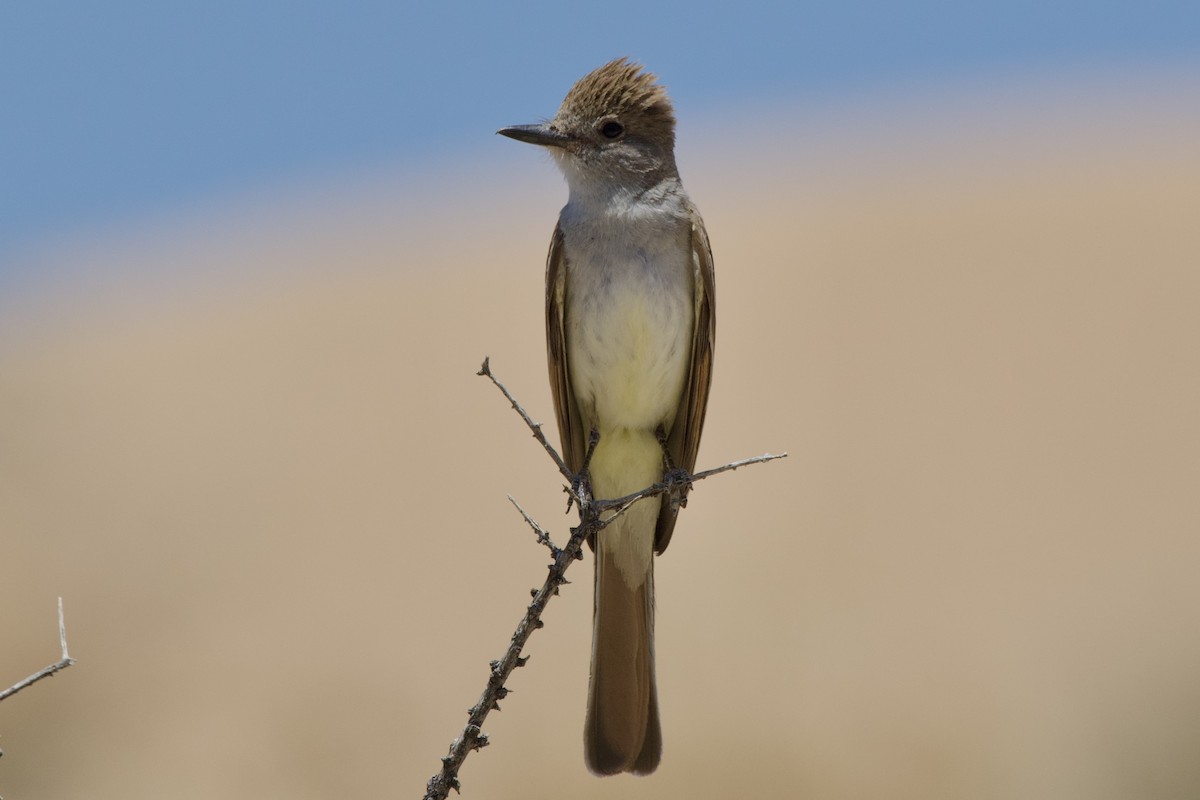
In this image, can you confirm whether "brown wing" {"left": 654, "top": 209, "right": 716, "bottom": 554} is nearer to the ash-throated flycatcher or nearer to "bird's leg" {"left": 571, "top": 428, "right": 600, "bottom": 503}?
the ash-throated flycatcher

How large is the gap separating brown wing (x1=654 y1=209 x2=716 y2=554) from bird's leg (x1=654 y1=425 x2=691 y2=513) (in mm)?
35

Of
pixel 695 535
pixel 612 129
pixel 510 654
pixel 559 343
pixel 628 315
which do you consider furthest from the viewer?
pixel 695 535

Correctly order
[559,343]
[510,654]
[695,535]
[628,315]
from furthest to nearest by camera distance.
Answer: [695,535], [559,343], [628,315], [510,654]

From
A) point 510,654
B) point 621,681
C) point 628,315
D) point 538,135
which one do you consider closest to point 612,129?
point 538,135

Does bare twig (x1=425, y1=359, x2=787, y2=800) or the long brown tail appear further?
the long brown tail

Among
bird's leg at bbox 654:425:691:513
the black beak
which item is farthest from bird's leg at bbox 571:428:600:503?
the black beak

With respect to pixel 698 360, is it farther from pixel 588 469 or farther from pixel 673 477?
pixel 588 469

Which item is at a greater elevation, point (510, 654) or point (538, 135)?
point (538, 135)

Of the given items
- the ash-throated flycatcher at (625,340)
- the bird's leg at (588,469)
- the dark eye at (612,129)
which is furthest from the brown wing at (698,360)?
the dark eye at (612,129)

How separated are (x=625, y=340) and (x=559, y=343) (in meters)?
0.37

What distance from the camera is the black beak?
6711mm

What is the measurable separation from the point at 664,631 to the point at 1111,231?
24.3 metres

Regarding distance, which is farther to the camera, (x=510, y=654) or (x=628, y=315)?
(x=628, y=315)

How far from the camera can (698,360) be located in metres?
6.62
